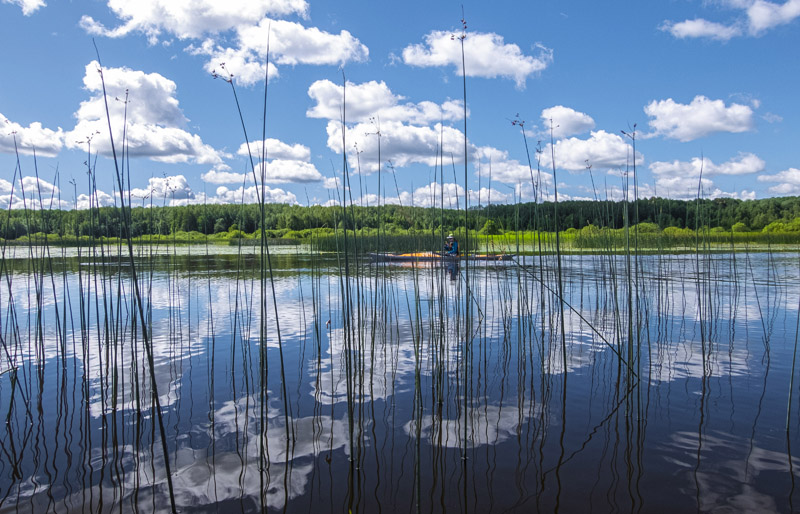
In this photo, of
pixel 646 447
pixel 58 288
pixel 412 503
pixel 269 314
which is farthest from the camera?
pixel 58 288

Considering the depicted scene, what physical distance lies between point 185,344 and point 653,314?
5.96 metres

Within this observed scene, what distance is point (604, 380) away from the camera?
3.77 m

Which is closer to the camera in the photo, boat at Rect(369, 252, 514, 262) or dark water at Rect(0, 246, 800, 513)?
dark water at Rect(0, 246, 800, 513)

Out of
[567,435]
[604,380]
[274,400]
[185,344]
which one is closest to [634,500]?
[567,435]

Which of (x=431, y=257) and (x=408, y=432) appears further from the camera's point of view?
(x=431, y=257)

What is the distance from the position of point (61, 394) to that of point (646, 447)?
404cm

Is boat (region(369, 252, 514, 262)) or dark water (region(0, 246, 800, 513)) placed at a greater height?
boat (region(369, 252, 514, 262))

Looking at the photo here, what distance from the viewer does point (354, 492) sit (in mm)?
2277

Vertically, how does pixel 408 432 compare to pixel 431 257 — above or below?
below

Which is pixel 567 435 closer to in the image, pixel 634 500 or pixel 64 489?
pixel 634 500

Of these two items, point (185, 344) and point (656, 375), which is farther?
point (185, 344)

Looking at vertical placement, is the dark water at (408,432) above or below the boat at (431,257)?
below

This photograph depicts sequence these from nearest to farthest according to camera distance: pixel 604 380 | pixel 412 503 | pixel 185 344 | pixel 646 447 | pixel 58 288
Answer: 1. pixel 412 503
2. pixel 646 447
3. pixel 604 380
4. pixel 185 344
5. pixel 58 288

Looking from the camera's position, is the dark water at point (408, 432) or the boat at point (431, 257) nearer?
the dark water at point (408, 432)
